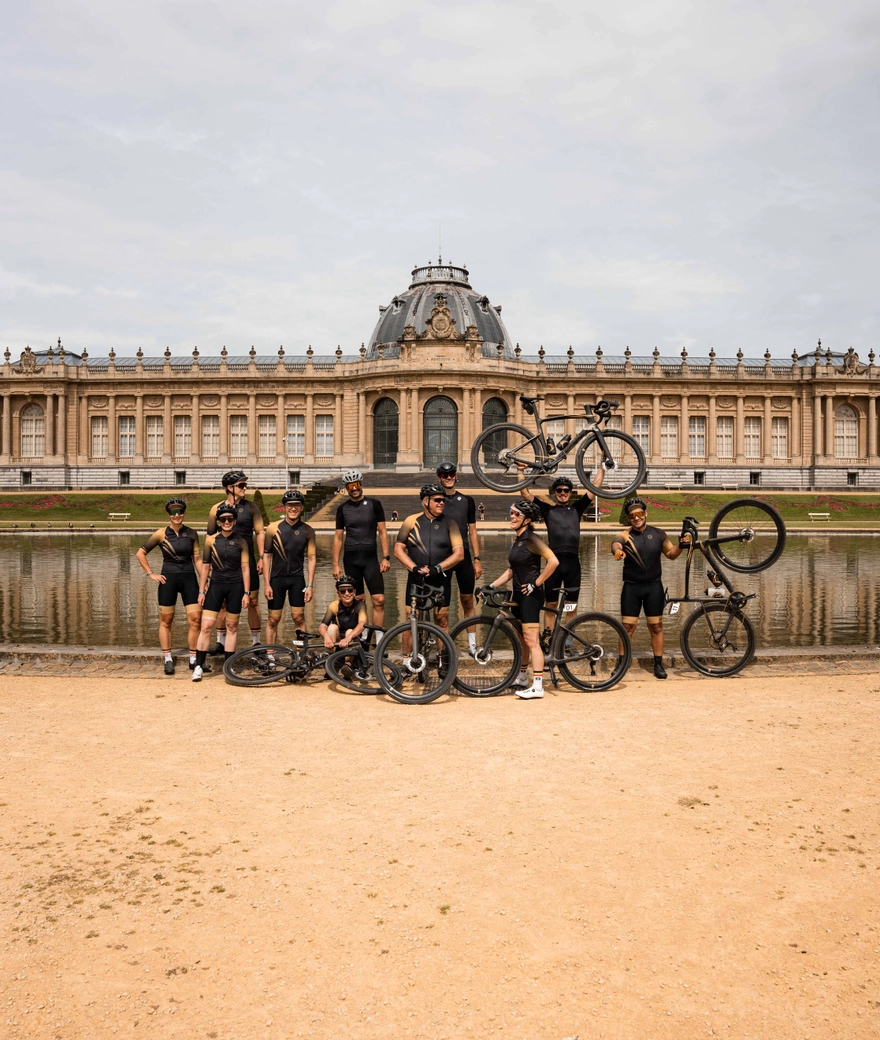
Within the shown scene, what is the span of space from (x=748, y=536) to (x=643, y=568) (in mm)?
1380

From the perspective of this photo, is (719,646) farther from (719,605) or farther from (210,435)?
(210,435)

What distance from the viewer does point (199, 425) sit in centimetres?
7356

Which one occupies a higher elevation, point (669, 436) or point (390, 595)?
point (669, 436)

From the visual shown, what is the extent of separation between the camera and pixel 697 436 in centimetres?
7512

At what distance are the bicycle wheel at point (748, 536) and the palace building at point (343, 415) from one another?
37059 mm

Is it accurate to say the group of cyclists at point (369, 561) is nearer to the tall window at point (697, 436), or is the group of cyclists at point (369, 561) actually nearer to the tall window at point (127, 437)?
the tall window at point (697, 436)

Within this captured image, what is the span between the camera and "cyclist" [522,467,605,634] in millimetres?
10344

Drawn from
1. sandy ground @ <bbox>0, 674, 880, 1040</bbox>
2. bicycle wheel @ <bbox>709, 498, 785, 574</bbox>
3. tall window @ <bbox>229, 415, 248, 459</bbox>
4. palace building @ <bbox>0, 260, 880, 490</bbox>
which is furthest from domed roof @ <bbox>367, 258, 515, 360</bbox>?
sandy ground @ <bbox>0, 674, 880, 1040</bbox>

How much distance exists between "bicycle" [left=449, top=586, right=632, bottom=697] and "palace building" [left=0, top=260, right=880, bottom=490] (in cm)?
6074

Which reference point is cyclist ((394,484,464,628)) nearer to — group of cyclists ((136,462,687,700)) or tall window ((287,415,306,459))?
group of cyclists ((136,462,687,700))

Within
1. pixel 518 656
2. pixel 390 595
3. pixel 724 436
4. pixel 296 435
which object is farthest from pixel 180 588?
pixel 724 436

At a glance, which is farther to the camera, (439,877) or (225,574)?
(225,574)

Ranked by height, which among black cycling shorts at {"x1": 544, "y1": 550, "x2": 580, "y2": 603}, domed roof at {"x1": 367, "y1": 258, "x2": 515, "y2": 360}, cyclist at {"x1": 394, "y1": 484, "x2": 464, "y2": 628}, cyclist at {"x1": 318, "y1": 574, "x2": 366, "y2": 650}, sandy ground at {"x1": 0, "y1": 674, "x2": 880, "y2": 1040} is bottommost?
sandy ground at {"x1": 0, "y1": 674, "x2": 880, "y2": 1040}

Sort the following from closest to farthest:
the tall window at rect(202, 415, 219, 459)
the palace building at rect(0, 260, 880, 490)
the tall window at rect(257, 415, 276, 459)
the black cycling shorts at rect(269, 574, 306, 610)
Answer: the black cycling shorts at rect(269, 574, 306, 610), the palace building at rect(0, 260, 880, 490), the tall window at rect(257, 415, 276, 459), the tall window at rect(202, 415, 219, 459)
